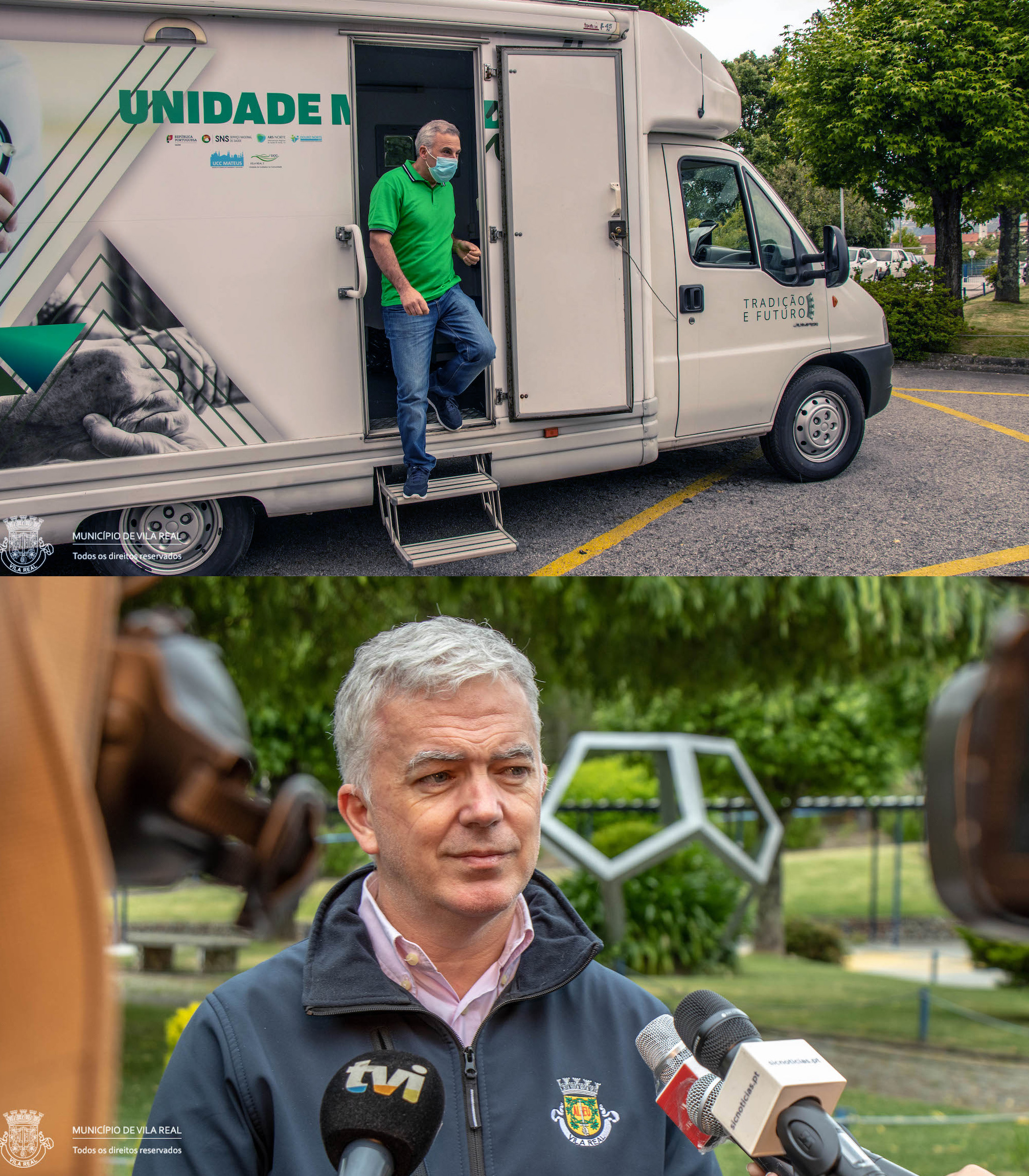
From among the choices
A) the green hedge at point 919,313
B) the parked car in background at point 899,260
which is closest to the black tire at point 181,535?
the green hedge at point 919,313

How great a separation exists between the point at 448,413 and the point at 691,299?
1585 mm

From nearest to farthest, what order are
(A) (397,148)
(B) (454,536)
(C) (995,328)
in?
1. (B) (454,536)
2. (A) (397,148)
3. (C) (995,328)

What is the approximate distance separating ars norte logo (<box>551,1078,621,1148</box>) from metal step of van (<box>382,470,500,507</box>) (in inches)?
132

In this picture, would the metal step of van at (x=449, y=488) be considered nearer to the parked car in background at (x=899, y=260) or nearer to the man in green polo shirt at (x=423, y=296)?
the man in green polo shirt at (x=423, y=296)

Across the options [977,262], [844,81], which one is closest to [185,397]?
[844,81]

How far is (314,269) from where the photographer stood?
183 inches

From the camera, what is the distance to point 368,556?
16.3 feet

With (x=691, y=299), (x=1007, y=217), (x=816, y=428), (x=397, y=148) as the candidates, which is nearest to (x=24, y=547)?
(x=691, y=299)

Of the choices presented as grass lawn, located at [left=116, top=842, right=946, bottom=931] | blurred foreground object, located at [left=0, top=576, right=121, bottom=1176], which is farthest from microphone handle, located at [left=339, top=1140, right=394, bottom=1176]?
grass lawn, located at [left=116, top=842, right=946, bottom=931]

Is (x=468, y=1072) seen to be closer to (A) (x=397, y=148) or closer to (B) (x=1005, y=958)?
(A) (x=397, y=148)

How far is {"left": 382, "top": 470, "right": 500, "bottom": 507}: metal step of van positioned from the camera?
489 cm

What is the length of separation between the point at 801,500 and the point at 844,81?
4.68 meters

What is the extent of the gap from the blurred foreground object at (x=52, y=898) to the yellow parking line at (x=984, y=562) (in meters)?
4.16

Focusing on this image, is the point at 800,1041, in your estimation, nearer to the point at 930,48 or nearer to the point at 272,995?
the point at 272,995
